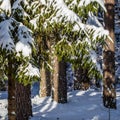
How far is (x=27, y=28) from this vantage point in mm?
8969

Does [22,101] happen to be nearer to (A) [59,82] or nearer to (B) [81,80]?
(A) [59,82]

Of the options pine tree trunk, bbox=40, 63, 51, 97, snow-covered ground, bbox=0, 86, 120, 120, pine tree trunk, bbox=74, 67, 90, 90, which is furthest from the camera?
pine tree trunk, bbox=74, 67, 90, 90

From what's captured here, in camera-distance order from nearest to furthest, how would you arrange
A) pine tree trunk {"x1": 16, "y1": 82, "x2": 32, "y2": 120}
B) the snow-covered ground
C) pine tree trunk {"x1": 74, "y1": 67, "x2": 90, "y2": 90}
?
pine tree trunk {"x1": 16, "y1": 82, "x2": 32, "y2": 120} < the snow-covered ground < pine tree trunk {"x1": 74, "y1": 67, "x2": 90, "y2": 90}

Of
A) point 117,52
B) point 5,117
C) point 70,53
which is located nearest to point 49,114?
point 5,117

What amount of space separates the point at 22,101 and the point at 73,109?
2899 mm

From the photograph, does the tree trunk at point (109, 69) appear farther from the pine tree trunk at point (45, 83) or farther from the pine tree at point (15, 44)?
the pine tree at point (15, 44)

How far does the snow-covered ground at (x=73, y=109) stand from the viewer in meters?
14.2

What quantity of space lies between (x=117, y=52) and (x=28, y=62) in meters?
25.0

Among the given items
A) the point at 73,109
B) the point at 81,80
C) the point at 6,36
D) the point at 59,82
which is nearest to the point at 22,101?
the point at 73,109

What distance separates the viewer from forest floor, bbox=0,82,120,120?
1423cm

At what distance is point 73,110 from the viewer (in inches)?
596

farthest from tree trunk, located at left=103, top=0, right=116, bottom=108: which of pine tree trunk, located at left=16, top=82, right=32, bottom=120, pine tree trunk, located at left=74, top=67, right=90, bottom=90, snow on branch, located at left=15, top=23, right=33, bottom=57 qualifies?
pine tree trunk, located at left=74, top=67, right=90, bottom=90

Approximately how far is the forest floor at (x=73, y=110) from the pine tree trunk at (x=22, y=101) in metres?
0.51

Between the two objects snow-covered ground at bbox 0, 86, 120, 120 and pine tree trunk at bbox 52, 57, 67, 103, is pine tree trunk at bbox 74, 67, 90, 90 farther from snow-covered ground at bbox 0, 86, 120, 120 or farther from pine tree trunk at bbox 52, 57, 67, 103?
pine tree trunk at bbox 52, 57, 67, 103
